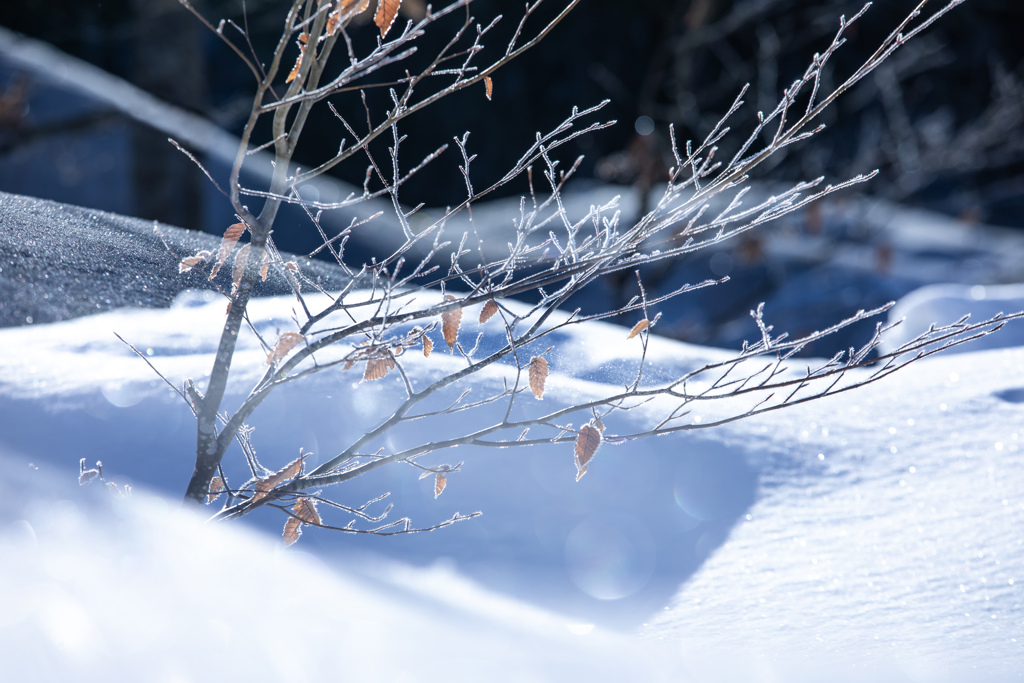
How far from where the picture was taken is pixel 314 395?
1915 millimetres

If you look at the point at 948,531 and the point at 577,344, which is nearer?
the point at 948,531

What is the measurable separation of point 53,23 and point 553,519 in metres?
9.75

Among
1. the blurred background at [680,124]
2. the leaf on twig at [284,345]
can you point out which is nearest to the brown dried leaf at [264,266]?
the leaf on twig at [284,345]

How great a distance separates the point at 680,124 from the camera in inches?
302

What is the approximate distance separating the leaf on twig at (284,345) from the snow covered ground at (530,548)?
0.99ft

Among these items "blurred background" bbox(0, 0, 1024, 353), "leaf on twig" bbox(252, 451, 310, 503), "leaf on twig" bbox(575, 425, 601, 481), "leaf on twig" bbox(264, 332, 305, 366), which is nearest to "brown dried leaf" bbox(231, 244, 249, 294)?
"leaf on twig" bbox(264, 332, 305, 366)

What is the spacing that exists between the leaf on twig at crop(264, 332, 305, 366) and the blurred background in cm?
371

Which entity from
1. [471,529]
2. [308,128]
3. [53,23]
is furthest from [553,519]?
[53,23]

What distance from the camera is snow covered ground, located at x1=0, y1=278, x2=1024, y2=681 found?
97 cm

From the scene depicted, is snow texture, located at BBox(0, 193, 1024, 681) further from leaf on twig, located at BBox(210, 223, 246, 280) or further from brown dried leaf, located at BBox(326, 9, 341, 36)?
brown dried leaf, located at BBox(326, 9, 341, 36)

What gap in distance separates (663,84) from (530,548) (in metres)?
6.85

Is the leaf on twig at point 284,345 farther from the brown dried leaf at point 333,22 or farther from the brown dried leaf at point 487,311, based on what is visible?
the brown dried leaf at point 333,22

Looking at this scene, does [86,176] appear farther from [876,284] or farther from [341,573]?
[876,284]

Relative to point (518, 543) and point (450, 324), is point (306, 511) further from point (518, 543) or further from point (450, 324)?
point (518, 543)
